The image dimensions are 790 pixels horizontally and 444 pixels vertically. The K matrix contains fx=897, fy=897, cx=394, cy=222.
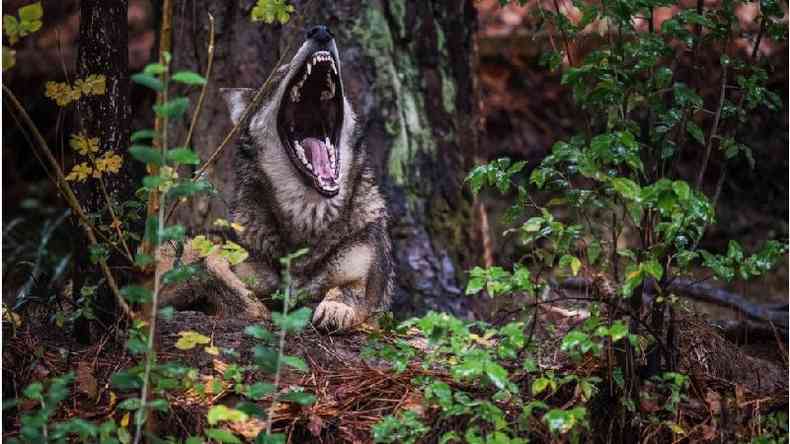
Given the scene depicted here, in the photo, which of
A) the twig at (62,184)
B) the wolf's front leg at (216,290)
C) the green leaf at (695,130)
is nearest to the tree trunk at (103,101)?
the twig at (62,184)

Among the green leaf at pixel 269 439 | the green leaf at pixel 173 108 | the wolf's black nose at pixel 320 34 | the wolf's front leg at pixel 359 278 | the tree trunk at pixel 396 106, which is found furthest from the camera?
the tree trunk at pixel 396 106

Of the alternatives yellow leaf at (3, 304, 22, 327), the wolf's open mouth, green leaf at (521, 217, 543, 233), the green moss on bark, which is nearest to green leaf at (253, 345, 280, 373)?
green leaf at (521, 217, 543, 233)

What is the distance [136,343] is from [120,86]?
49.1 inches

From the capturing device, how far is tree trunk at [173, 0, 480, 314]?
5.93m

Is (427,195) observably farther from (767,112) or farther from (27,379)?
(767,112)

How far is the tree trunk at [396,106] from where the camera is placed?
5.93 metres

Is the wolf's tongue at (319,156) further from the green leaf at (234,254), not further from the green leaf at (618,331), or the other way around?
the green leaf at (618,331)

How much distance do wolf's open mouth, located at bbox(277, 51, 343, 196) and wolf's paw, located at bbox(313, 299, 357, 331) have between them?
2.06 ft

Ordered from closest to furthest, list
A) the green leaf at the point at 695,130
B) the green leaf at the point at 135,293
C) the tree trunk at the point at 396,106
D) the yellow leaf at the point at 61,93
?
1. the green leaf at the point at 135,293
2. the yellow leaf at the point at 61,93
3. the green leaf at the point at 695,130
4. the tree trunk at the point at 396,106

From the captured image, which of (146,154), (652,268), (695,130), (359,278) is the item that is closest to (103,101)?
(146,154)

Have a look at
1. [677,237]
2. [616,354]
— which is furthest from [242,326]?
[677,237]

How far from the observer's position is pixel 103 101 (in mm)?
3471

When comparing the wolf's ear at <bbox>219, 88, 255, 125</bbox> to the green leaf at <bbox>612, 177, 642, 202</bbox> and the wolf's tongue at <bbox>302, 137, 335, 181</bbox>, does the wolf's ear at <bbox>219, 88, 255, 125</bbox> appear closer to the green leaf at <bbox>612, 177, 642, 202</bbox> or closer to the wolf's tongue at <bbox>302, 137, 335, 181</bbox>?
the wolf's tongue at <bbox>302, 137, 335, 181</bbox>

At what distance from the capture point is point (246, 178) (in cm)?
479
